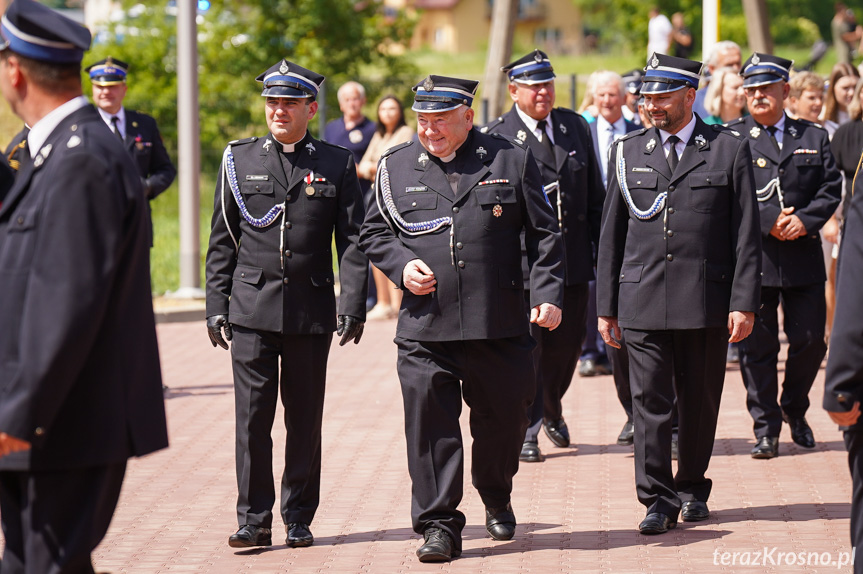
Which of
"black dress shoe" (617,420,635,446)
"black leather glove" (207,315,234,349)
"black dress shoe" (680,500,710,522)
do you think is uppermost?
"black leather glove" (207,315,234,349)

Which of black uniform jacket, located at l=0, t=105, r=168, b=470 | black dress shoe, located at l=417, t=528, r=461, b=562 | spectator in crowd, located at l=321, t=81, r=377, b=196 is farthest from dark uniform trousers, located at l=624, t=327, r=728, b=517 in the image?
spectator in crowd, located at l=321, t=81, r=377, b=196

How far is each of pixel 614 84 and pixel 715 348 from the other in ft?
12.3

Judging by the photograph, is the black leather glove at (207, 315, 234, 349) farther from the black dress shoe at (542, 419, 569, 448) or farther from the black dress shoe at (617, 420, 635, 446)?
the black dress shoe at (617, 420, 635, 446)

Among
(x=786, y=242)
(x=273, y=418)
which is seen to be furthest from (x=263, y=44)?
(x=273, y=418)

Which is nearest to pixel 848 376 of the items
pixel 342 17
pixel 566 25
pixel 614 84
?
pixel 614 84

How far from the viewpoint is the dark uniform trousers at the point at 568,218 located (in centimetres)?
868

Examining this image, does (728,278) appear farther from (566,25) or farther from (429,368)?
(566,25)

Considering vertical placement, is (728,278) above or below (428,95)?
below

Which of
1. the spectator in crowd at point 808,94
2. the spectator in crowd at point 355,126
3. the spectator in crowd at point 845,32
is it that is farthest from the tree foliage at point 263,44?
the spectator in crowd at point 808,94

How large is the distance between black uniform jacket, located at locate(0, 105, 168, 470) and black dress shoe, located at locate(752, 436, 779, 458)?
5057mm

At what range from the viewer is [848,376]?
4.34 metres

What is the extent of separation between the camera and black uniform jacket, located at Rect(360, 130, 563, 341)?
20.7ft

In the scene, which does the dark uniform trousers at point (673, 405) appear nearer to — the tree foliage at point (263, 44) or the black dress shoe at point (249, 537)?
the black dress shoe at point (249, 537)

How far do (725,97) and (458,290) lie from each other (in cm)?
488
